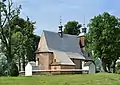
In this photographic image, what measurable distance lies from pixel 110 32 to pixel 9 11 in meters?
23.9

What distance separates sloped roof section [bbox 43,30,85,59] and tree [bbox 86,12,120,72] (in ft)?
27.1

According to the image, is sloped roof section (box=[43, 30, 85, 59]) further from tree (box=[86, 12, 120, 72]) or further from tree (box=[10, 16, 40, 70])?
tree (box=[86, 12, 120, 72])

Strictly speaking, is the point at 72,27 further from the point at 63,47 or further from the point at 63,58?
the point at 63,58

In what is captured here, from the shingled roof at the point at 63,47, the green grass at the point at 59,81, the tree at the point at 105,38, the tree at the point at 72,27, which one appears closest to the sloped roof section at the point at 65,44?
the shingled roof at the point at 63,47

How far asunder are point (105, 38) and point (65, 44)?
13.8 meters

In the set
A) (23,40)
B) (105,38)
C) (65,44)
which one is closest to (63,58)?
(65,44)

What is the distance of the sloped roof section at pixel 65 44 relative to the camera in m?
73.1

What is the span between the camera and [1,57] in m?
52.3

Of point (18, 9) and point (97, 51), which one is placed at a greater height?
point (18, 9)

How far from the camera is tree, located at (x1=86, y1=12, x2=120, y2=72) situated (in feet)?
217

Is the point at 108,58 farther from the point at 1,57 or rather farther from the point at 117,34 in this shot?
the point at 1,57

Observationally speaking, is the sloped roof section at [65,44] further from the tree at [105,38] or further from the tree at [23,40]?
the tree at [105,38]

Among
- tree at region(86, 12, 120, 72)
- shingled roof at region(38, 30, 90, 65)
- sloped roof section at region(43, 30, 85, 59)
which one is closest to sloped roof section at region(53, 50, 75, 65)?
shingled roof at region(38, 30, 90, 65)

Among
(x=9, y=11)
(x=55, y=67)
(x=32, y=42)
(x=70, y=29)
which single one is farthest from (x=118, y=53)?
(x=70, y=29)
